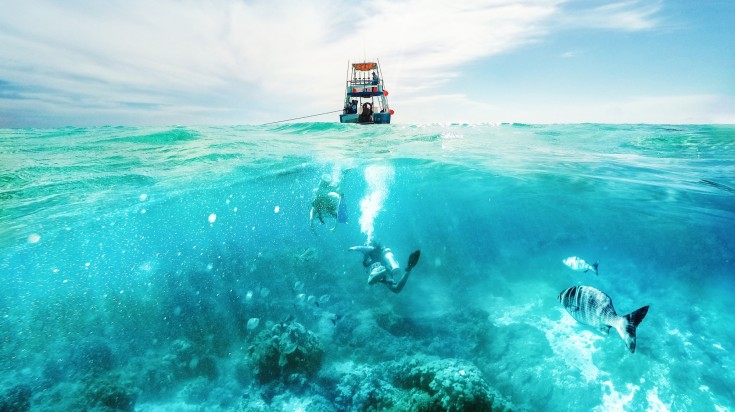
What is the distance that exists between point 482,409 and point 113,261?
46143 mm

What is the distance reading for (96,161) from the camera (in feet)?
52.2

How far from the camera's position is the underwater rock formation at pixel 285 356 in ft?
29.2

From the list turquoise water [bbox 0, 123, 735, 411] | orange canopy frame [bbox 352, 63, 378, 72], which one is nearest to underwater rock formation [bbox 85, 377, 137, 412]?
turquoise water [bbox 0, 123, 735, 411]

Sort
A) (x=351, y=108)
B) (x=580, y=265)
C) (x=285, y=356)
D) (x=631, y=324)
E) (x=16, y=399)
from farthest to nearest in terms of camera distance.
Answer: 1. (x=351, y=108)
2. (x=285, y=356)
3. (x=16, y=399)
4. (x=580, y=265)
5. (x=631, y=324)

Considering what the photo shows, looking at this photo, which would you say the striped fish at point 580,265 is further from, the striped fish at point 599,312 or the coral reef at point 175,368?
the coral reef at point 175,368

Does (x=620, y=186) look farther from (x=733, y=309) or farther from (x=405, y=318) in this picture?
(x=405, y=318)

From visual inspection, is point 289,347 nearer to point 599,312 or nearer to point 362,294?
point 362,294

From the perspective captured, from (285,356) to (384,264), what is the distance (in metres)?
3.92

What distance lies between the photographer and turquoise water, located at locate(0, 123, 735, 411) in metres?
8.53

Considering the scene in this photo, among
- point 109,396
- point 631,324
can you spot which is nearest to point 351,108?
point 109,396

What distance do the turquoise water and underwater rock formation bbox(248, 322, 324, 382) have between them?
7 centimetres

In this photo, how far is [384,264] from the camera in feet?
31.4

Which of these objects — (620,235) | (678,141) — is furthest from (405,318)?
(620,235)

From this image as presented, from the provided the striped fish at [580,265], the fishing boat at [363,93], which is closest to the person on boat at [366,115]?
the fishing boat at [363,93]
